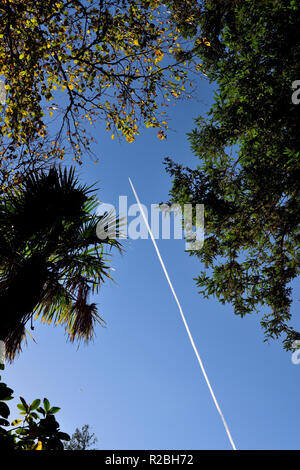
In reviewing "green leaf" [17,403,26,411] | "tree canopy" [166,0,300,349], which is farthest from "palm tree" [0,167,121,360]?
"tree canopy" [166,0,300,349]

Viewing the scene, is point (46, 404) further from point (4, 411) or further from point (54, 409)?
point (4, 411)

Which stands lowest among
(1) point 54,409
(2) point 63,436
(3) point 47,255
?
(2) point 63,436

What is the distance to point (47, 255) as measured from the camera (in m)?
3.87

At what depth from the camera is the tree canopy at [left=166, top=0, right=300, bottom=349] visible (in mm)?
5914

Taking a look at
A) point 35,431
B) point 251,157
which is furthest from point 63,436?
point 251,157

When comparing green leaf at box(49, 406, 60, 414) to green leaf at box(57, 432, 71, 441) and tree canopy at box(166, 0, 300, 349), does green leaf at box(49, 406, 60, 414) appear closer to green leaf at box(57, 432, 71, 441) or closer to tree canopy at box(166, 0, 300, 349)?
green leaf at box(57, 432, 71, 441)

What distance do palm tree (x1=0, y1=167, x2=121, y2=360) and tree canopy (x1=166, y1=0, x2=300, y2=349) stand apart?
12.4ft

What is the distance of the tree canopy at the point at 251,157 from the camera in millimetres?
5914

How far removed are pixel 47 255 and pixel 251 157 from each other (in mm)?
6156
